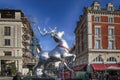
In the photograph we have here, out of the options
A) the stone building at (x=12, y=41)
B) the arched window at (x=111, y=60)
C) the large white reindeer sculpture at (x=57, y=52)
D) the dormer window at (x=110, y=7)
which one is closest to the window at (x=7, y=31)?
the stone building at (x=12, y=41)

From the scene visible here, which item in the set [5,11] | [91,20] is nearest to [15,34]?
[5,11]

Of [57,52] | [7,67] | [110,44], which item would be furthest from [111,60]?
[57,52]

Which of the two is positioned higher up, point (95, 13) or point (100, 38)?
point (95, 13)

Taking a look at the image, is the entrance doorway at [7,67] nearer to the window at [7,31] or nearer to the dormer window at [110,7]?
the window at [7,31]

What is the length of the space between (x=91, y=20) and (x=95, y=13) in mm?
1610

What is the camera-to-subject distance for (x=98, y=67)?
60.8 metres

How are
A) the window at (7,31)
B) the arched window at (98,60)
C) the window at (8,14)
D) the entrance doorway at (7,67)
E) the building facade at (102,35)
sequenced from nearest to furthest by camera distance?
the building facade at (102,35), the arched window at (98,60), the entrance doorway at (7,67), the window at (7,31), the window at (8,14)

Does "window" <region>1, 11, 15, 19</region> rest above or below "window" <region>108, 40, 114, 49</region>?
above

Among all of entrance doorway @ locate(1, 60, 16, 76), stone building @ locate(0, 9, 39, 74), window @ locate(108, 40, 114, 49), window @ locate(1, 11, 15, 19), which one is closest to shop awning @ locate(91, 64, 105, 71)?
window @ locate(108, 40, 114, 49)

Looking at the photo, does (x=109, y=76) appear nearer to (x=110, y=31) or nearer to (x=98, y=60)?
(x=98, y=60)

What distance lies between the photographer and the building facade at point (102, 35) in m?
64.9

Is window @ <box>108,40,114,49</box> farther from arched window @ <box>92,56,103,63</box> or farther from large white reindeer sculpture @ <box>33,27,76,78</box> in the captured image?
large white reindeer sculpture @ <box>33,27,76,78</box>

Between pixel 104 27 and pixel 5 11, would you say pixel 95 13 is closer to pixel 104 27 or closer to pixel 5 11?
pixel 104 27

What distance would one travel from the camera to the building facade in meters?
64.9
